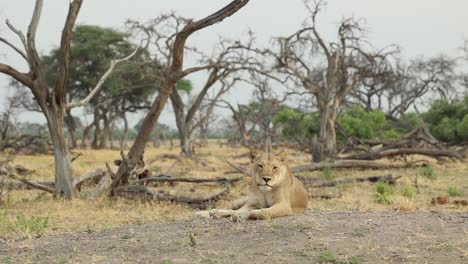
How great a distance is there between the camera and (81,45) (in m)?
35.1

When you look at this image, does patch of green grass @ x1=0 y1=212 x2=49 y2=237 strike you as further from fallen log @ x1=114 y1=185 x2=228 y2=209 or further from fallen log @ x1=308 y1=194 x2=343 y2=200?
fallen log @ x1=308 y1=194 x2=343 y2=200

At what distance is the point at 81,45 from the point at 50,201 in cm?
2511

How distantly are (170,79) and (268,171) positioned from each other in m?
4.75

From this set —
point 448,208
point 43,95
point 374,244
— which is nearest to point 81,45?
point 43,95

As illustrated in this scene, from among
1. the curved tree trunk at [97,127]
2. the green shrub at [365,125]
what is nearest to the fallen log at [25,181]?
the green shrub at [365,125]

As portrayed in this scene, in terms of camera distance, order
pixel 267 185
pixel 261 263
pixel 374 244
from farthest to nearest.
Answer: pixel 267 185 < pixel 374 244 < pixel 261 263

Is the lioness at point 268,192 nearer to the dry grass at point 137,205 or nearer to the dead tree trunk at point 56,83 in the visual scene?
the dry grass at point 137,205

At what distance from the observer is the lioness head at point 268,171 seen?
6996mm

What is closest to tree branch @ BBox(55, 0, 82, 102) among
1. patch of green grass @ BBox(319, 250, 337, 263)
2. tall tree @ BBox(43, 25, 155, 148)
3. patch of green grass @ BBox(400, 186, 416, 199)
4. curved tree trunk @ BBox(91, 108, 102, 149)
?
patch of green grass @ BBox(400, 186, 416, 199)

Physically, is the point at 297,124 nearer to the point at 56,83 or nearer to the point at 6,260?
the point at 56,83

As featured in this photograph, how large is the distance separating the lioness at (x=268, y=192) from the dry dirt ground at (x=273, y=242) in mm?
203

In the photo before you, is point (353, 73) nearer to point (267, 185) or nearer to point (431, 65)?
point (267, 185)

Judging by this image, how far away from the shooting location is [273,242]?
574 cm

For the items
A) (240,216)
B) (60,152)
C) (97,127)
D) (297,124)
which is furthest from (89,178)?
(97,127)
